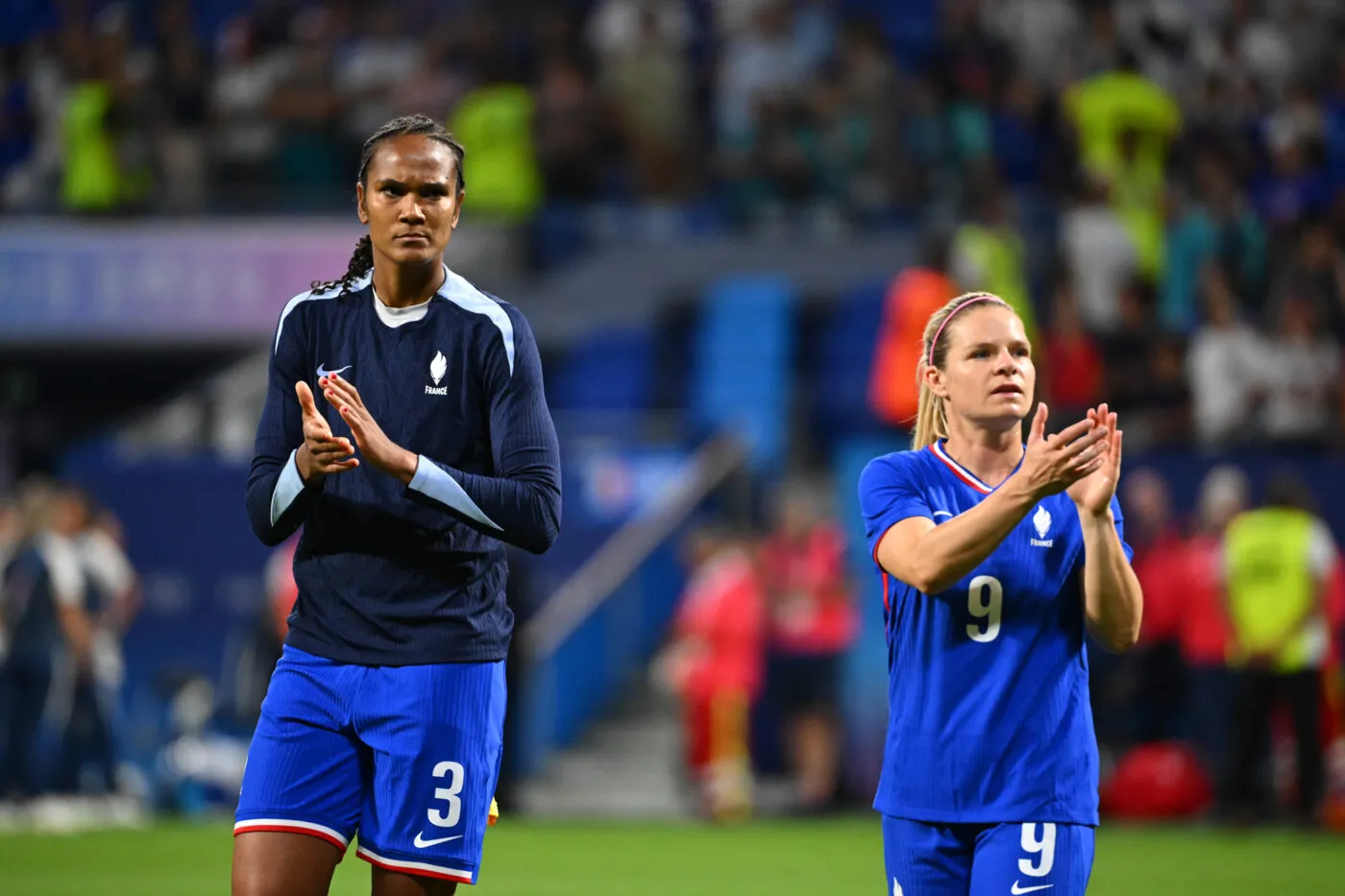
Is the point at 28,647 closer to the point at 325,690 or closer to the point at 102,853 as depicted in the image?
the point at 102,853

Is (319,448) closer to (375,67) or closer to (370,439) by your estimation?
(370,439)

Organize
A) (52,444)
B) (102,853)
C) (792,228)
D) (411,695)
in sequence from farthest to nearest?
(52,444), (792,228), (102,853), (411,695)

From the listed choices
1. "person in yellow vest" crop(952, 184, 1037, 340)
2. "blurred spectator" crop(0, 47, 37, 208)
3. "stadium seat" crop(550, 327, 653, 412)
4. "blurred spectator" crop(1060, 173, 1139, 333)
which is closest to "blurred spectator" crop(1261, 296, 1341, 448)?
"person in yellow vest" crop(952, 184, 1037, 340)

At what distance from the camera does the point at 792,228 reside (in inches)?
792

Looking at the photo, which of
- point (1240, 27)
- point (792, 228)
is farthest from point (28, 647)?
point (1240, 27)

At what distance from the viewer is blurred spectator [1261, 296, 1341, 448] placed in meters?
15.6

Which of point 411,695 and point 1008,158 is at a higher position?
point 1008,158

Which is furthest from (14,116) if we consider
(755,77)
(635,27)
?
(755,77)

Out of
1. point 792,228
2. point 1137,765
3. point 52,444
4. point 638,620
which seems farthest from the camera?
point 52,444

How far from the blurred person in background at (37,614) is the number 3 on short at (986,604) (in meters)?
11.8

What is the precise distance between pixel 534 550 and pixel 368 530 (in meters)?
0.37

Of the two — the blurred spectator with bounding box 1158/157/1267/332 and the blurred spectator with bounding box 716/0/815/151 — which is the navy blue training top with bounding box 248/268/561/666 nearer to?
the blurred spectator with bounding box 1158/157/1267/332

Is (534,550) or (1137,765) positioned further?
(1137,765)

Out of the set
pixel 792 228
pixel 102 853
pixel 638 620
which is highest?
pixel 792 228
